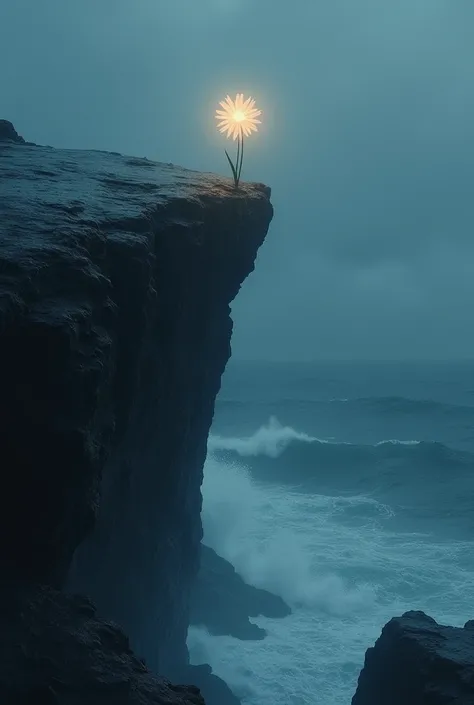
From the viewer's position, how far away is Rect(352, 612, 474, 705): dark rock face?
8.90m

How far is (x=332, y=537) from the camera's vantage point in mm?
30641

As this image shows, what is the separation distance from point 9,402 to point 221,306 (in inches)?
420

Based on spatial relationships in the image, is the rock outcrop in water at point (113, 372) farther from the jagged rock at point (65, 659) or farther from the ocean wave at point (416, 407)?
the ocean wave at point (416, 407)

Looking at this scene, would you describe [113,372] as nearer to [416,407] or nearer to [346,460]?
[346,460]

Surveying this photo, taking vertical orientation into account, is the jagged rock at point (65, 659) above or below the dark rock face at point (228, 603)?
below

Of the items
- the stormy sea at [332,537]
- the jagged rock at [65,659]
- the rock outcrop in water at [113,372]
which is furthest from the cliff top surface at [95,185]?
the stormy sea at [332,537]

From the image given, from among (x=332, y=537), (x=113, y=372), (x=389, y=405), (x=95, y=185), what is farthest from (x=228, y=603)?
(x=389, y=405)

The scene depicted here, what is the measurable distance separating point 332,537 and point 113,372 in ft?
79.9

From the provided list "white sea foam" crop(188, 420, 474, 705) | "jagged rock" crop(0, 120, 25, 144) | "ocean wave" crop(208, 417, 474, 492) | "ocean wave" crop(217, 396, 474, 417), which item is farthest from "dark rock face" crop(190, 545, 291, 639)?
Answer: "ocean wave" crop(217, 396, 474, 417)

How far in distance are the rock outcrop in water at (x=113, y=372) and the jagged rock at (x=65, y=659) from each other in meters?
0.05

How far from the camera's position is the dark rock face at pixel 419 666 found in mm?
8898

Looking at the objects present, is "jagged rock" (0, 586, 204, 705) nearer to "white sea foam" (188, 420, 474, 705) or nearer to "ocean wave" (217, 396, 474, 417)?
"white sea foam" (188, 420, 474, 705)

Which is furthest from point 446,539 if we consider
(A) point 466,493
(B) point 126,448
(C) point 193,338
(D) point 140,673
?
(D) point 140,673

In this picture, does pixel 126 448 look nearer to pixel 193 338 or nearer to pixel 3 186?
pixel 193 338
